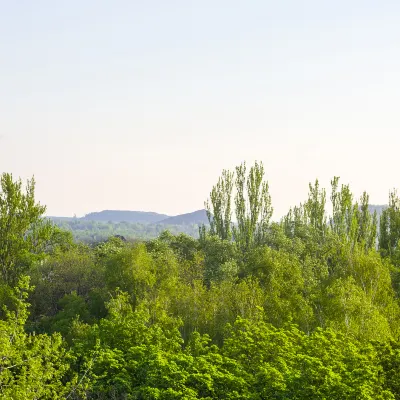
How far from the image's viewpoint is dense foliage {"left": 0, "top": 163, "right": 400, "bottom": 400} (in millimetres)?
22048

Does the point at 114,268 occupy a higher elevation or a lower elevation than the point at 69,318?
higher

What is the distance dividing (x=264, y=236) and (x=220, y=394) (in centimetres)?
4256

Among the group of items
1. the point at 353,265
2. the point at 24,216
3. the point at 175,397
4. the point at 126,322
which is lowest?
the point at 175,397

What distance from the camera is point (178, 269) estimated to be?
4800 centimetres

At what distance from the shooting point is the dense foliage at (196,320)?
22048mm

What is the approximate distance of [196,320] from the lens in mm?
37000

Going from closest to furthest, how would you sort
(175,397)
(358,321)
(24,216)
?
(175,397), (358,321), (24,216)

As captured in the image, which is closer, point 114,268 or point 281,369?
point 281,369

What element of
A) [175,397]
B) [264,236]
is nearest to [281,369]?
[175,397]

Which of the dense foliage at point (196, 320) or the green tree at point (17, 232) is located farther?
the green tree at point (17, 232)

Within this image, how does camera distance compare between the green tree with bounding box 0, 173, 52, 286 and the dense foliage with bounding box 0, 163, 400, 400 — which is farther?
the green tree with bounding box 0, 173, 52, 286

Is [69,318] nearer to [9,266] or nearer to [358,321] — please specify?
[9,266]

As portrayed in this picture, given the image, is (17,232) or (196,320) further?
(17,232)

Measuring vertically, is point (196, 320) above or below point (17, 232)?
below
